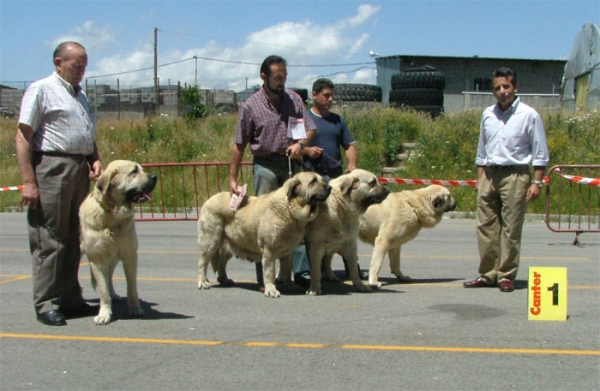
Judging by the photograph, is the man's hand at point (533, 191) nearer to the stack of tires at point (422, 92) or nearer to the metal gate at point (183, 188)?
the metal gate at point (183, 188)

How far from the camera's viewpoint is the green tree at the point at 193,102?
2960 cm

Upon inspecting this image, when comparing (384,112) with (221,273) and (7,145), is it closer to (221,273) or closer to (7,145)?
(7,145)

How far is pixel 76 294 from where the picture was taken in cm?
681

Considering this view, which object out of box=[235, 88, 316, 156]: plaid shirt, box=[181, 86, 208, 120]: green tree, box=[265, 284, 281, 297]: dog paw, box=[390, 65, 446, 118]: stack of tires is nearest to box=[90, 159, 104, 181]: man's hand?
box=[235, 88, 316, 156]: plaid shirt

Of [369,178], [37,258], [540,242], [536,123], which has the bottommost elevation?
[540,242]

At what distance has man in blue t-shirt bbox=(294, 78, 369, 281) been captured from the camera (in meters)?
8.38

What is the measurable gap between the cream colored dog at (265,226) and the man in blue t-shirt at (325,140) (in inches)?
29.6

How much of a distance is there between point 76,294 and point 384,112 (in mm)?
17962

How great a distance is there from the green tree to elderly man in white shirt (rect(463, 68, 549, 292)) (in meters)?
22.2

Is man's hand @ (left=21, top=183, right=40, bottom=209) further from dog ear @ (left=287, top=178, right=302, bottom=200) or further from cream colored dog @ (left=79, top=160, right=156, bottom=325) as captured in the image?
dog ear @ (left=287, top=178, right=302, bottom=200)

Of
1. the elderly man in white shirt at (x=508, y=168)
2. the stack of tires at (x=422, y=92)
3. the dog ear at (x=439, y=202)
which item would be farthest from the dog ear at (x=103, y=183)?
the stack of tires at (x=422, y=92)

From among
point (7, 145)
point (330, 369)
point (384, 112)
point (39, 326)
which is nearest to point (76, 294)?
point (39, 326)

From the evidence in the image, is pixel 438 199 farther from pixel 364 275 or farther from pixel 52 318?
pixel 52 318

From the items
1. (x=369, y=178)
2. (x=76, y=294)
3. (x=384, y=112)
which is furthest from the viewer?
(x=384, y=112)
